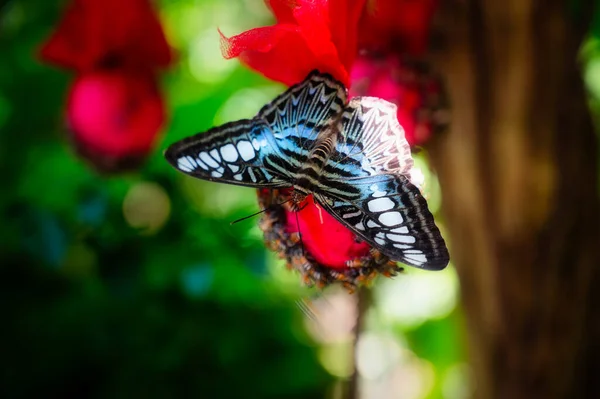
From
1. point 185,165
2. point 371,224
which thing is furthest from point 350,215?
point 185,165

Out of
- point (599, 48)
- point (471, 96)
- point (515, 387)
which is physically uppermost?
point (599, 48)

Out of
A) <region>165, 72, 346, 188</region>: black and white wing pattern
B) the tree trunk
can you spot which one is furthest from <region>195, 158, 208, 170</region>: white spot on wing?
the tree trunk

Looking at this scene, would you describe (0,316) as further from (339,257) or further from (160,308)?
(339,257)

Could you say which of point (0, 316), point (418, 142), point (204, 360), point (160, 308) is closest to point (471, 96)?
point (418, 142)

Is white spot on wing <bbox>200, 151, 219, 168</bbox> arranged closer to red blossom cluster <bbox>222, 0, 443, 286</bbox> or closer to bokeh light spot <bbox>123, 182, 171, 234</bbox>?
red blossom cluster <bbox>222, 0, 443, 286</bbox>

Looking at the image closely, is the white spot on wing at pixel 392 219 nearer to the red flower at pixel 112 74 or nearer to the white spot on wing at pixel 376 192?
the white spot on wing at pixel 376 192

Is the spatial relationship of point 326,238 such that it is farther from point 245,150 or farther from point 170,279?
point 170,279
